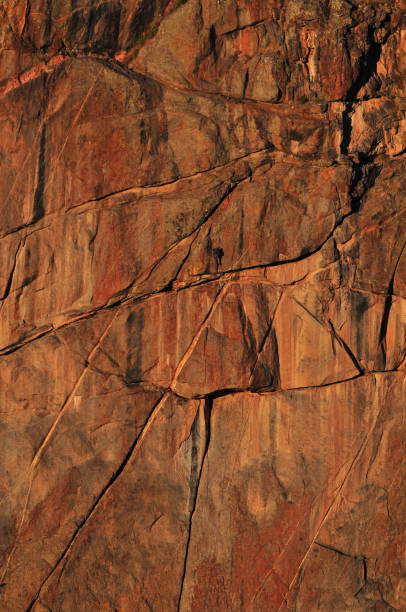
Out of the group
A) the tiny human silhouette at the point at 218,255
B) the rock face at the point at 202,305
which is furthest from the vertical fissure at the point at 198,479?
the tiny human silhouette at the point at 218,255

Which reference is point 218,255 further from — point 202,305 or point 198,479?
point 198,479

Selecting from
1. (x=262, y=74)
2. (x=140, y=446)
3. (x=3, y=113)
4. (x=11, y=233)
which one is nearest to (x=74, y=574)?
(x=140, y=446)

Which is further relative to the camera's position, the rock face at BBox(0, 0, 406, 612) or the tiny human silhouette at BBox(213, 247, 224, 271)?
the tiny human silhouette at BBox(213, 247, 224, 271)

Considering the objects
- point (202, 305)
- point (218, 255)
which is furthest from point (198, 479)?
point (218, 255)

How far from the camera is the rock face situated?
16.1 m

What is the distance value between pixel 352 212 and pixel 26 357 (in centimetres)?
1021

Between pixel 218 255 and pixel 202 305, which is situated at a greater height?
pixel 218 255

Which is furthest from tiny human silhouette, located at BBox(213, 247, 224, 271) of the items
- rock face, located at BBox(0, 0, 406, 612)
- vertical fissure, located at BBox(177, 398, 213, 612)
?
vertical fissure, located at BBox(177, 398, 213, 612)

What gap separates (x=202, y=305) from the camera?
645 inches

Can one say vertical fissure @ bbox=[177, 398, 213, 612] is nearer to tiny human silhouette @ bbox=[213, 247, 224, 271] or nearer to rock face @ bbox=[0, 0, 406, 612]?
rock face @ bbox=[0, 0, 406, 612]

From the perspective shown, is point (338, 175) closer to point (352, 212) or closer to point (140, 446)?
point (352, 212)

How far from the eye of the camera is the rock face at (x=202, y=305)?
16.1 m

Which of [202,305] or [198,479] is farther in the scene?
[202,305]

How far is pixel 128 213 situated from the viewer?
650 inches
